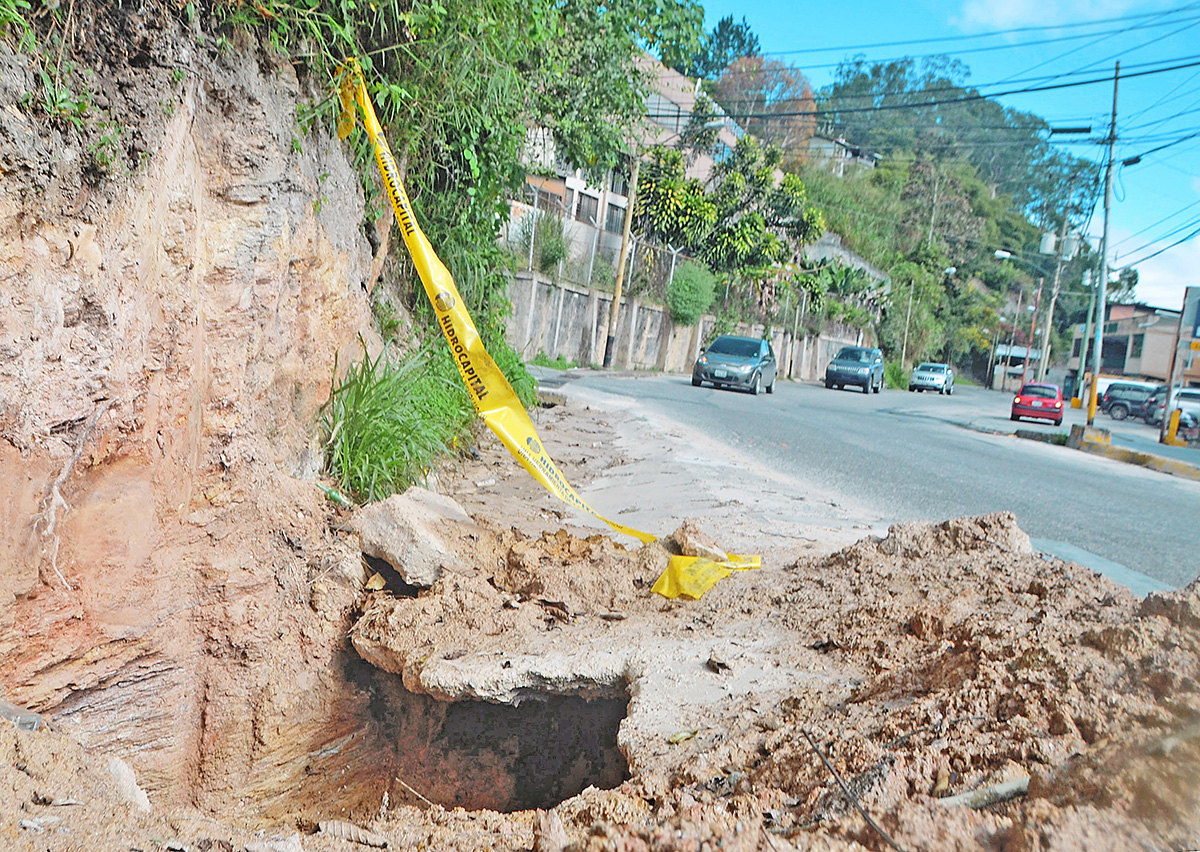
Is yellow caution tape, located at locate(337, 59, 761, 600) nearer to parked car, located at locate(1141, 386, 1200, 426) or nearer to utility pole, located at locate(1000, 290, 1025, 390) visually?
parked car, located at locate(1141, 386, 1200, 426)

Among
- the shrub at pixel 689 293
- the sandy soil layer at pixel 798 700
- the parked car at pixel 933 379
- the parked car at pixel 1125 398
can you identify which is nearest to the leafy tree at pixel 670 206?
the shrub at pixel 689 293

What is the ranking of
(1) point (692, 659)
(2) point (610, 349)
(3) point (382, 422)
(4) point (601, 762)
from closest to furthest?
(1) point (692, 659), (4) point (601, 762), (3) point (382, 422), (2) point (610, 349)

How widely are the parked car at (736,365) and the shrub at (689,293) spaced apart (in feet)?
30.7

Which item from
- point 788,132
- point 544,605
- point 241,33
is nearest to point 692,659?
point 544,605

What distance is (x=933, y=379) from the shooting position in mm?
42125

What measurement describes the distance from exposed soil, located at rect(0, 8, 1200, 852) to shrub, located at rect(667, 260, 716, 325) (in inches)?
1057

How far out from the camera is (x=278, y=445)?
171 inches

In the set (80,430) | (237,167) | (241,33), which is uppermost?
(241,33)

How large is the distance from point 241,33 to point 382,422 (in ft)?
7.07

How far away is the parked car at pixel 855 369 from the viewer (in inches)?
1185

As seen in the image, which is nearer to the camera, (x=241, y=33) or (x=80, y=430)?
(x=80, y=430)

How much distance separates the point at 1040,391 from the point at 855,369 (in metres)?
6.48

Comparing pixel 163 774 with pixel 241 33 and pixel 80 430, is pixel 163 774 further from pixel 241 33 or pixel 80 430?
pixel 241 33

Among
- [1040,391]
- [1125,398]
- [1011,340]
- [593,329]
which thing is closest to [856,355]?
[1040,391]
